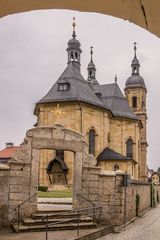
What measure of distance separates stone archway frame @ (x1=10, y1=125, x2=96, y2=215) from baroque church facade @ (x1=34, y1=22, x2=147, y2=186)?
9.90 metres

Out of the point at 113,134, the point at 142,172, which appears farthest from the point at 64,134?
the point at 142,172

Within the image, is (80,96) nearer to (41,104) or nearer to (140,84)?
(41,104)

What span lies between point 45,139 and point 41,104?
19.8m

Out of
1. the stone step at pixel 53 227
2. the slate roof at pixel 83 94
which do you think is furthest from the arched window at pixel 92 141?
the stone step at pixel 53 227

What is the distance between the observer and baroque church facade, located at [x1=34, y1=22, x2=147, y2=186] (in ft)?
110

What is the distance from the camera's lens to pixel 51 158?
112ft

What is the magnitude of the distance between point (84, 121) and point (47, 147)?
19.1 m

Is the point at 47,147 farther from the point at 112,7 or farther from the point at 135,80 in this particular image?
the point at 135,80

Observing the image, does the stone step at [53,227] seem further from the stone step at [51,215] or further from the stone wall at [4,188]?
the stone wall at [4,188]

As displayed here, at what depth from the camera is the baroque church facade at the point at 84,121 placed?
3362 cm

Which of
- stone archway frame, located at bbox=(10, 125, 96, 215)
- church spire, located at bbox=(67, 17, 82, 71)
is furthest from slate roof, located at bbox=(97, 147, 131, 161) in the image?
stone archway frame, located at bbox=(10, 125, 96, 215)

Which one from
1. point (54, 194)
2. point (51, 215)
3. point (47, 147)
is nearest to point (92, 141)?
point (54, 194)

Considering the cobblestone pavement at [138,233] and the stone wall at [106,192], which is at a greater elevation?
the stone wall at [106,192]

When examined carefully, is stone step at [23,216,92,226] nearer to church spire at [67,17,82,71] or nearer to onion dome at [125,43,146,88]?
church spire at [67,17,82,71]
